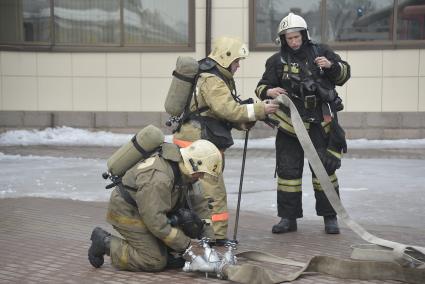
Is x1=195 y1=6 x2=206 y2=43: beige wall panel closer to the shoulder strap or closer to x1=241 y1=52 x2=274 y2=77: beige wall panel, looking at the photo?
x1=241 y1=52 x2=274 y2=77: beige wall panel

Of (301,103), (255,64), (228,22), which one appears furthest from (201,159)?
(228,22)

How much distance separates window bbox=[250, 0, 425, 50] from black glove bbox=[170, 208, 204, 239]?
7.92 metres

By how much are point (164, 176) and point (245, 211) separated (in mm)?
2833

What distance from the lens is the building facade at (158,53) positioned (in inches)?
510

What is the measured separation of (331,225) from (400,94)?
21.3ft

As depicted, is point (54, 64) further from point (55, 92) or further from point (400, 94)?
point (400, 94)

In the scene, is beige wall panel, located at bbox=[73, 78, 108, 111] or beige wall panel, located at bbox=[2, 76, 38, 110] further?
beige wall panel, located at bbox=[2, 76, 38, 110]

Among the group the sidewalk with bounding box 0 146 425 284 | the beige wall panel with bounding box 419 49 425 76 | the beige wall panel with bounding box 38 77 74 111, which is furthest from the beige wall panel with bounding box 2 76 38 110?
the beige wall panel with bounding box 419 49 425 76

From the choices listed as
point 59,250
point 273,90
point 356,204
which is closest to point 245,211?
point 356,204

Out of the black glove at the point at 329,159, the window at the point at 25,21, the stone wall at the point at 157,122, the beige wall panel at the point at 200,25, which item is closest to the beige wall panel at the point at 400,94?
the stone wall at the point at 157,122

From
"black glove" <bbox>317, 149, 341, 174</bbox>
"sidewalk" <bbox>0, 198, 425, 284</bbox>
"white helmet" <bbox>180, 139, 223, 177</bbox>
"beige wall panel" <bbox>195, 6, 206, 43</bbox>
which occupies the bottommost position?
"sidewalk" <bbox>0, 198, 425, 284</bbox>

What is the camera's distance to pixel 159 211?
527 centimetres

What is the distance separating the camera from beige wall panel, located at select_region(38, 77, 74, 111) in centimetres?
1358

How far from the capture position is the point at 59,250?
20.9 ft
